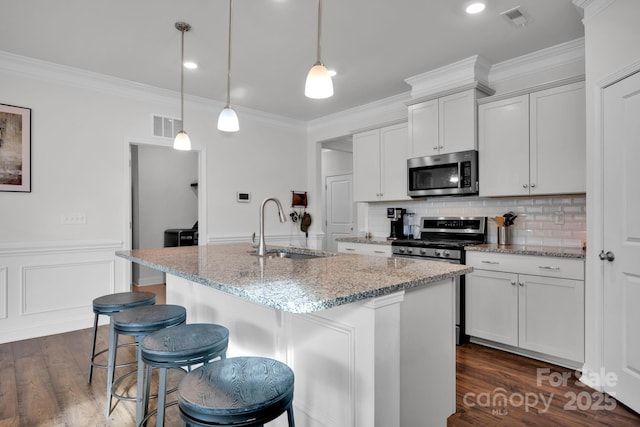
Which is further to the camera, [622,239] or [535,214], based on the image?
[535,214]

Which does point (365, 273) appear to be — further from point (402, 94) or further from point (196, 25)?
point (402, 94)

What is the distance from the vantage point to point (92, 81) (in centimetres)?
376

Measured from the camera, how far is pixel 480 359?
9.41 feet

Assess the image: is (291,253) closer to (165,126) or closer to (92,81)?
(165,126)

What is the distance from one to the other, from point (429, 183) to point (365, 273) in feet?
8.05

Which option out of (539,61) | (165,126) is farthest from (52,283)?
(539,61)

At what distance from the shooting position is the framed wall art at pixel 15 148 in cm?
330

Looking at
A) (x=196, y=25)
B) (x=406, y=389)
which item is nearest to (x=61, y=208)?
(x=196, y=25)

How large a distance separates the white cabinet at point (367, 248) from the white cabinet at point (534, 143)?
1.15 metres

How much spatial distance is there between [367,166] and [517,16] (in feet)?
7.38

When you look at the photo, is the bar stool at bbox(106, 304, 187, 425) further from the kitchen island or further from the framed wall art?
the framed wall art

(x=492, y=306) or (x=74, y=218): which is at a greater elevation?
(x=74, y=218)

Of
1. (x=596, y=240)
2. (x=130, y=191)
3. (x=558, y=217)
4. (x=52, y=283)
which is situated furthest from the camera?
(x=130, y=191)

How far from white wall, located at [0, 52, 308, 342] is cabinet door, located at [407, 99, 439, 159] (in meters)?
2.61
